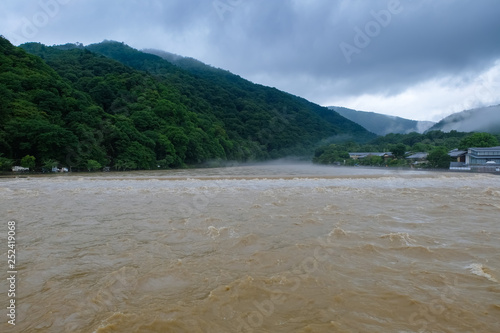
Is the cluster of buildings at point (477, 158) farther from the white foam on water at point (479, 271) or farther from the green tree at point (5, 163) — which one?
the green tree at point (5, 163)

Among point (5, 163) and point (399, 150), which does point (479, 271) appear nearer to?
point (5, 163)

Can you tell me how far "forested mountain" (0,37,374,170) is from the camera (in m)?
34.2

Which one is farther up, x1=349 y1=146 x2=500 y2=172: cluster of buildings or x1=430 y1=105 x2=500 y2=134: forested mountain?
x1=430 y1=105 x2=500 y2=134: forested mountain

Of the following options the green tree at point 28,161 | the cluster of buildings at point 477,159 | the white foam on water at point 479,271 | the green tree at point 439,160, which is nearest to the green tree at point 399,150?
the cluster of buildings at point 477,159

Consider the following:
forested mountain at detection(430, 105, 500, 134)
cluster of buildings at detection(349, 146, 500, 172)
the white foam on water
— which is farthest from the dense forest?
the white foam on water

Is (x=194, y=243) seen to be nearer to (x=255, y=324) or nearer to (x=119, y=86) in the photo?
(x=255, y=324)

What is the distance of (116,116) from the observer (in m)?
49.6

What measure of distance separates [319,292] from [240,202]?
770 cm

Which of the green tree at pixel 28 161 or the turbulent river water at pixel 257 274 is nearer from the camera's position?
the turbulent river water at pixel 257 274

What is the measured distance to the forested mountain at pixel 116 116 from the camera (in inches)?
1346

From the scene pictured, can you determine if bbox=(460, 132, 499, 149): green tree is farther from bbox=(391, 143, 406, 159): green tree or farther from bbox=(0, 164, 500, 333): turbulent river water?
bbox=(0, 164, 500, 333): turbulent river water

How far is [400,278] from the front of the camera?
3.87m

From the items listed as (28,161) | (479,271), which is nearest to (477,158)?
(479,271)

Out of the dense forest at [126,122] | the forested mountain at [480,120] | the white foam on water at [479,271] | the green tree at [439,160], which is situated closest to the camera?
the white foam on water at [479,271]
